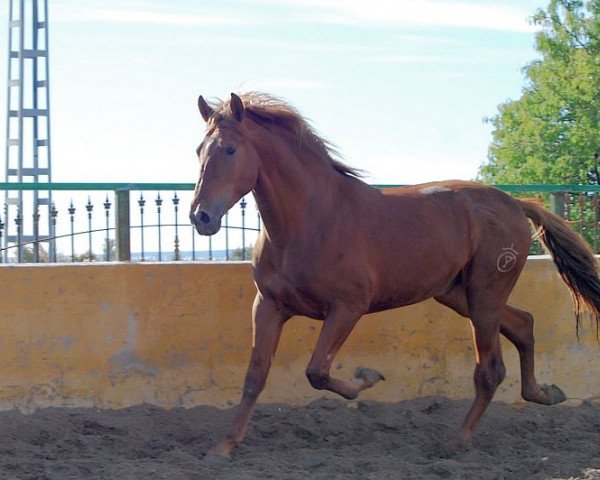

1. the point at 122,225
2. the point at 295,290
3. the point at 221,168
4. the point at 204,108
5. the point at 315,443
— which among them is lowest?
the point at 315,443

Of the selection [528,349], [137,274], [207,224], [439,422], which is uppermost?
[207,224]

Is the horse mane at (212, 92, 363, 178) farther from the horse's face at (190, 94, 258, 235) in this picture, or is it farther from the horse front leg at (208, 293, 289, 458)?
the horse front leg at (208, 293, 289, 458)

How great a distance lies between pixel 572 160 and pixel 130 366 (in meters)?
28.0

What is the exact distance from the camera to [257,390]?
579cm

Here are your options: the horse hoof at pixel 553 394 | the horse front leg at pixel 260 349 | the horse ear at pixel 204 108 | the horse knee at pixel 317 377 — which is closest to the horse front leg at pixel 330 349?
the horse knee at pixel 317 377

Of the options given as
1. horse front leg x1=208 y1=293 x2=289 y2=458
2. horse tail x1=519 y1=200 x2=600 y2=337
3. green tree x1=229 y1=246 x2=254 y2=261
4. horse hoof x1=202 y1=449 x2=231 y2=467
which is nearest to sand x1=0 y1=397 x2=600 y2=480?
horse hoof x1=202 y1=449 x2=231 y2=467

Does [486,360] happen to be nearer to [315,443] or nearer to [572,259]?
[572,259]

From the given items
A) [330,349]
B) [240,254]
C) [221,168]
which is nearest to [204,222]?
[221,168]

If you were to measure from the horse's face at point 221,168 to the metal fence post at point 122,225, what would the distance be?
4.93 ft

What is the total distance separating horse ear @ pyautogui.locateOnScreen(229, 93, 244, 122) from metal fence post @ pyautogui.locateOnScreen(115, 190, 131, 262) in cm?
171

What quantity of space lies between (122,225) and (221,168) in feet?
6.02

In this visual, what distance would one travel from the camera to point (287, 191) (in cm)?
577

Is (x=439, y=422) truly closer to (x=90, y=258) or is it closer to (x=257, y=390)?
(x=257, y=390)

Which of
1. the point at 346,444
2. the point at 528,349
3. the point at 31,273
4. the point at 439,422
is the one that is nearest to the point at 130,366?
the point at 31,273
